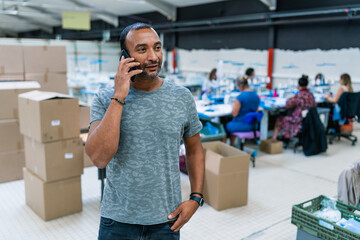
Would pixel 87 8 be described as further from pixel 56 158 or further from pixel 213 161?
pixel 213 161

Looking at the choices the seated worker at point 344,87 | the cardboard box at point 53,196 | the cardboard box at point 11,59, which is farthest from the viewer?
the seated worker at point 344,87

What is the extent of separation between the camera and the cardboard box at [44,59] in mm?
3877

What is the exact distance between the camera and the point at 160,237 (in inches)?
44.9

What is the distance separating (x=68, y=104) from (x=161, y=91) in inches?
67.8

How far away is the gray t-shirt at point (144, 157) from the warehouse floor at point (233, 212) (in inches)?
57.8

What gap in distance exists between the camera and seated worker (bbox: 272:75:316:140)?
14.9ft

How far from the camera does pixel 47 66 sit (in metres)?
4.00

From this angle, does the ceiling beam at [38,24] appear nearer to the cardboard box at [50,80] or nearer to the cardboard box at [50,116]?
the cardboard box at [50,80]

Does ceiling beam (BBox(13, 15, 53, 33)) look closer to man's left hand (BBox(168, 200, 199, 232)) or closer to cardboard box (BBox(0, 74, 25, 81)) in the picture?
cardboard box (BBox(0, 74, 25, 81))

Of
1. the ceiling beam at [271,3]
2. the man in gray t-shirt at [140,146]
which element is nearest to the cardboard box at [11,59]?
the man in gray t-shirt at [140,146]

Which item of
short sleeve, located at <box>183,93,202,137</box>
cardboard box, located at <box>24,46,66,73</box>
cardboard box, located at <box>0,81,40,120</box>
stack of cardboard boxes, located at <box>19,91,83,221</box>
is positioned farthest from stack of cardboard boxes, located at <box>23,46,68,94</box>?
short sleeve, located at <box>183,93,202,137</box>

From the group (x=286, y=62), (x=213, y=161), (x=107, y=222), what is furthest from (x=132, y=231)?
(x=286, y=62)

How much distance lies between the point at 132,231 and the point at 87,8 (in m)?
12.0

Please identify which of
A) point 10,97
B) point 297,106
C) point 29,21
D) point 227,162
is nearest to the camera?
point 227,162
